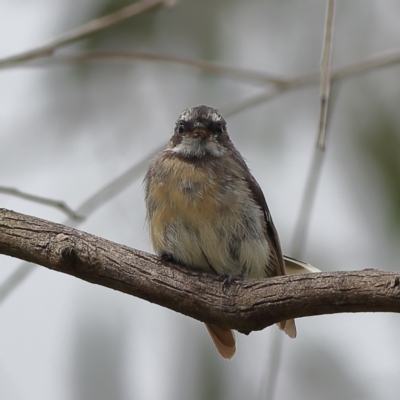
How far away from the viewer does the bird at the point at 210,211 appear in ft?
18.4

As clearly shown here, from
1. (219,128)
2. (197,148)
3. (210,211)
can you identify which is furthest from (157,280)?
(219,128)

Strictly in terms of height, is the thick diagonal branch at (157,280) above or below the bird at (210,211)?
below

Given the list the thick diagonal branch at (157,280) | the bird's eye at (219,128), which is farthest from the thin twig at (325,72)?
the bird's eye at (219,128)

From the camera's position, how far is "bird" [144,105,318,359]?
562cm

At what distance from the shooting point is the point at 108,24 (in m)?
5.44

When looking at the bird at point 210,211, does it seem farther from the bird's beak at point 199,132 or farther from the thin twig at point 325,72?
the thin twig at point 325,72

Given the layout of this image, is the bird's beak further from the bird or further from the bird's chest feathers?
the bird's chest feathers

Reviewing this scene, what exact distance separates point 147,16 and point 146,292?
850cm

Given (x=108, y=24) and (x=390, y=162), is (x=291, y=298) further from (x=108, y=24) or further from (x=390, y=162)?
(x=390, y=162)

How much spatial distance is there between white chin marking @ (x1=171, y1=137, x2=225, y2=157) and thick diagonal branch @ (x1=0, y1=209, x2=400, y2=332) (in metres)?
1.45

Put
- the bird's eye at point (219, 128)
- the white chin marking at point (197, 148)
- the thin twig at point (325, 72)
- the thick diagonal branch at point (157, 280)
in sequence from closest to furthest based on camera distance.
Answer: the thin twig at point (325, 72) → the thick diagonal branch at point (157, 280) → the white chin marking at point (197, 148) → the bird's eye at point (219, 128)

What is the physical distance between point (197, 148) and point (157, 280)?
1747 mm

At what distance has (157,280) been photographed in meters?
4.73

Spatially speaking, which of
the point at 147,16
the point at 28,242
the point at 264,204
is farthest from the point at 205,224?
the point at 147,16
